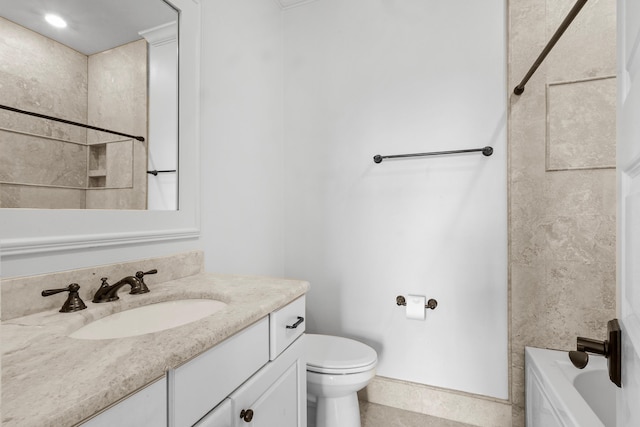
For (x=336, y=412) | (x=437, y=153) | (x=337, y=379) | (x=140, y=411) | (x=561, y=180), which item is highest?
(x=437, y=153)

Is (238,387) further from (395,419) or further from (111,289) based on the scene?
(395,419)

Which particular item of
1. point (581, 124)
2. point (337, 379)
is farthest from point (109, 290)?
point (581, 124)

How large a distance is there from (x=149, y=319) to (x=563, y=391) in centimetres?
153

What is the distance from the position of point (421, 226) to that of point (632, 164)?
127cm

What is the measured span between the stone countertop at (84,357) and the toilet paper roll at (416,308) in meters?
1.00

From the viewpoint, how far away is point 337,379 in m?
1.37

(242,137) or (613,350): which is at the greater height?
(242,137)

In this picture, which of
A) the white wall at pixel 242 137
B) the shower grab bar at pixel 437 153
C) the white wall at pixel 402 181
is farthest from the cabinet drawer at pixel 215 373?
the shower grab bar at pixel 437 153

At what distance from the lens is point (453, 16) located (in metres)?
1.69

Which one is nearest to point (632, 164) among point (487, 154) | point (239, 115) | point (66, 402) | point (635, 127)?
point (635, 127)

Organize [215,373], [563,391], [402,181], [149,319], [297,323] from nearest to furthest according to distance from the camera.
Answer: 1. [215,373]
2. [149,319]
3. [297,323]
4. [563,391]
5. [402,181]

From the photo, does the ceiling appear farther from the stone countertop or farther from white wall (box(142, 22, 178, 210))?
the stone countertop

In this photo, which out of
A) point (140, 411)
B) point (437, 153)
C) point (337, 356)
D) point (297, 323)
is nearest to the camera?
point (140, 411)

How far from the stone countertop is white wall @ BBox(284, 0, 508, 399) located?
3.48ft
